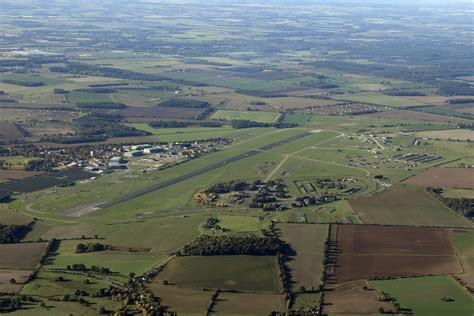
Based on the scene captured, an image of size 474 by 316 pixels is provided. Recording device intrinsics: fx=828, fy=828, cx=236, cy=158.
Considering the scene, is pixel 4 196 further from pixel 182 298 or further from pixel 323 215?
pixel 182 298

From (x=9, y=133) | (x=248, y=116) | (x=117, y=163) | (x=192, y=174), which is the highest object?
(x=248, y=116)

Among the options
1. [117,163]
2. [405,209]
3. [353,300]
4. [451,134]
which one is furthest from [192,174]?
[451,134]

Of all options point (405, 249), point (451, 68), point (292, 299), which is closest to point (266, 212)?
point (405, 249)


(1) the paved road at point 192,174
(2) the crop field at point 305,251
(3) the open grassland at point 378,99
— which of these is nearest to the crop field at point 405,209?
(2) the crop field at point 305,251

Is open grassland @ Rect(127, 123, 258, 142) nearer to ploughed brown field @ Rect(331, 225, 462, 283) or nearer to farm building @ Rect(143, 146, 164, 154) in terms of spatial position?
farm building @ Rect(143, 146, 164, 154)

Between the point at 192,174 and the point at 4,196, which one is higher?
the point at 192,174

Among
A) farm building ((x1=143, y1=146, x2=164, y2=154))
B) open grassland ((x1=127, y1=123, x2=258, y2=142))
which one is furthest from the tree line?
open grassland ((x1=127, y1=123, x2=258, y2=142))
